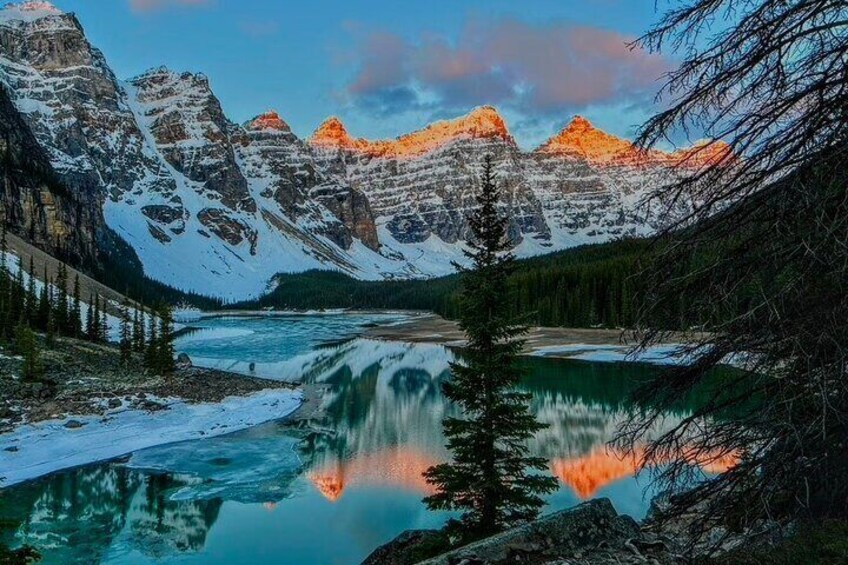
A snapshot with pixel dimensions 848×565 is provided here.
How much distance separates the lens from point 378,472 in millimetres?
23734

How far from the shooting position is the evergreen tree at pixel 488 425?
12570mm

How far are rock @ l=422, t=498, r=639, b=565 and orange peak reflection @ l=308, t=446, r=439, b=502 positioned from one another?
13.7 metres

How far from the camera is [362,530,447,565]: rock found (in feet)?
37.2

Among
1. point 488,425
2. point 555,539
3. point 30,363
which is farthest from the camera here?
point 30,363

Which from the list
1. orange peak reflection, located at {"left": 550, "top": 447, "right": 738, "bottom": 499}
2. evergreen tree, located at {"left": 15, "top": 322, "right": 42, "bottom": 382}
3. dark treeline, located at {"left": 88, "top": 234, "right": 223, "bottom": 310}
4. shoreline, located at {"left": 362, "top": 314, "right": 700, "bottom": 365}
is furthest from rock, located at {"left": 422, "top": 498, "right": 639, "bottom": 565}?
dark treeline, located at {"left": 88, "top": 234, "right": 223, "bottom": 310}

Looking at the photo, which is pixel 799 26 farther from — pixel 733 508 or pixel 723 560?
pixel 723 560

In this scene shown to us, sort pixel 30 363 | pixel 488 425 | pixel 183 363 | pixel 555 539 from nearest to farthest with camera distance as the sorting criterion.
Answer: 1. pixel 555 539
2. pixel 488 425
3. pixel 30 363
4. pixel 183 363

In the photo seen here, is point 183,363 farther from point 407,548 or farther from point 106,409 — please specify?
point 407,548

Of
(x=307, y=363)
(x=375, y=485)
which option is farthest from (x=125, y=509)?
(x=307, y=363)

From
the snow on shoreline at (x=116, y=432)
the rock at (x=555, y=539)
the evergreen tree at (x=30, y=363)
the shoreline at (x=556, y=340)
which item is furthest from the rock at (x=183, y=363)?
the rock at (x=555, y=539)

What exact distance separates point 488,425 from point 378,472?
12112 mm

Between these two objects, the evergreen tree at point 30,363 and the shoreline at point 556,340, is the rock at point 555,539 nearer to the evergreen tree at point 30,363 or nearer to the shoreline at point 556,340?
the evergreen tree at point 30,363

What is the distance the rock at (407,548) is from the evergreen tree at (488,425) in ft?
2.22

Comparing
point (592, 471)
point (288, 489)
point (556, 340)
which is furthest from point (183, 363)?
point (556, 340)
